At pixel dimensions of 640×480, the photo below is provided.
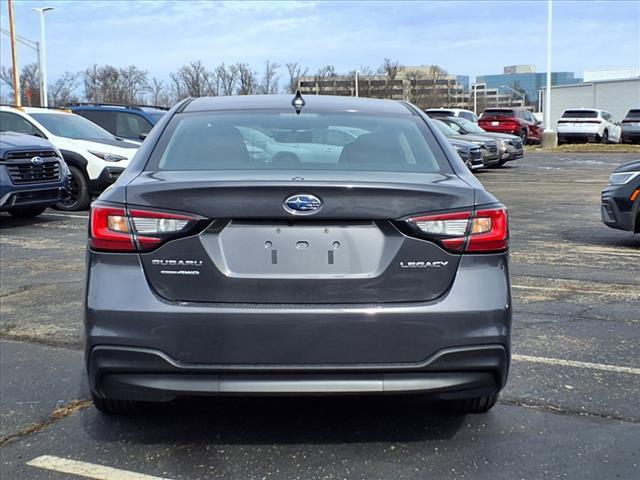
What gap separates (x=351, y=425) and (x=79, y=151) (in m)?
10.3

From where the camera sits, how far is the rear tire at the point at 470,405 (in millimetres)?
3658

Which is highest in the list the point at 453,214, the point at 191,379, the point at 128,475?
the point at 453,214

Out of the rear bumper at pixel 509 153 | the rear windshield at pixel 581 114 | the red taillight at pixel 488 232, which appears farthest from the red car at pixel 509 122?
the red taillight at pixel 488 232

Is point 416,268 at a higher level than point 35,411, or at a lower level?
higher

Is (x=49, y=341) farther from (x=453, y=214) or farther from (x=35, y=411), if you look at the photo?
(x=453, y=214)

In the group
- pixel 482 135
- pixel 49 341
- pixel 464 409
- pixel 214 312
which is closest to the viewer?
pixel 214 312

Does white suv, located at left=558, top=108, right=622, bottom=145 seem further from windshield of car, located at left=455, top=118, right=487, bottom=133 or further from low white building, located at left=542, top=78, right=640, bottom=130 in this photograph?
low white building, located at left=542, top=78, right=640, bottom=130

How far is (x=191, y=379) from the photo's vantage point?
3.06m

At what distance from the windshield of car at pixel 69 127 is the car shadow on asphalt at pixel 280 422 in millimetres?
10198

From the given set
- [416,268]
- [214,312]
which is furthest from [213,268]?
[416,268]

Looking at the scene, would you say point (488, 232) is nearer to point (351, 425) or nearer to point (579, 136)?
point (351, 425)

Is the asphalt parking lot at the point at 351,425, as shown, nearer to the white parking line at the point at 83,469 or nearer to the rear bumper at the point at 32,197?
the white parking line at the point at 83,469

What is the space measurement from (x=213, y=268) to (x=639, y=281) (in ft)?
17.1

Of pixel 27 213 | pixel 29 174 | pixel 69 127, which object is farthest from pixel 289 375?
pixel 69 127
